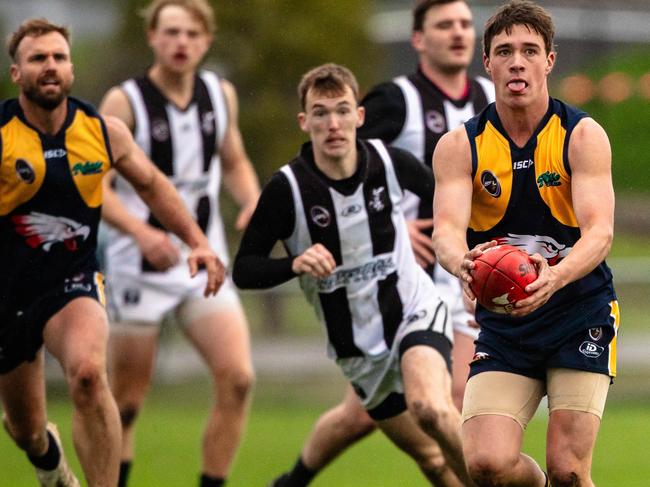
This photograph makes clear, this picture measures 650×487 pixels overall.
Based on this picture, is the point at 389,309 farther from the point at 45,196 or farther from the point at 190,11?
the point at 190,11

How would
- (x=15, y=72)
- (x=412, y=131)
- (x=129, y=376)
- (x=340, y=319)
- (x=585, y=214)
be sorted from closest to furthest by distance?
(x=585, y=214) < (x=340, y=319) < (x=15, y=72) < (x=412, y=131) < (x=129, y=376)

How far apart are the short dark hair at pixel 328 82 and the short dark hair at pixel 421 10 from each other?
1.37 m

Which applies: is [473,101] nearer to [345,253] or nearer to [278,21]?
[345,253]

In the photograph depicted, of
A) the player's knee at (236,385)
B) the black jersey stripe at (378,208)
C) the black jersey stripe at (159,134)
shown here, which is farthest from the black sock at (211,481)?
the black jersey stripe at (378,208)

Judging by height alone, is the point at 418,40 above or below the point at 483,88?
above

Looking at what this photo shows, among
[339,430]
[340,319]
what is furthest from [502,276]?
[339,430]

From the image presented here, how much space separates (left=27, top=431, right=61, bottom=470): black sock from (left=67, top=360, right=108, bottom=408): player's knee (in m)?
0.97

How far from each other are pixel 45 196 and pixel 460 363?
2444 millimetres

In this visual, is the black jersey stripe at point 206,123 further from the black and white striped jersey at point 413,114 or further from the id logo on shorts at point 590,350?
the id logo on shorts at point 590,350

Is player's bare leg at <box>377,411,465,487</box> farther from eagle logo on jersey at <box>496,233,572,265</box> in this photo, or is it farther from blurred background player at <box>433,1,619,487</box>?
eagle logo on jersey at <box>496,233,572,265</box>

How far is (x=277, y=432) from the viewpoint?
13305 mm

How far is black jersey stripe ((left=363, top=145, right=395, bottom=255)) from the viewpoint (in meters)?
7.27

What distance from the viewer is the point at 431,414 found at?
6.66 metres

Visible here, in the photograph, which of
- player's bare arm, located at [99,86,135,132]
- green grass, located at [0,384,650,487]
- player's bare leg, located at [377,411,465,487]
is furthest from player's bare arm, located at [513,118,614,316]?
green grass, located at [0,384,650,487]
